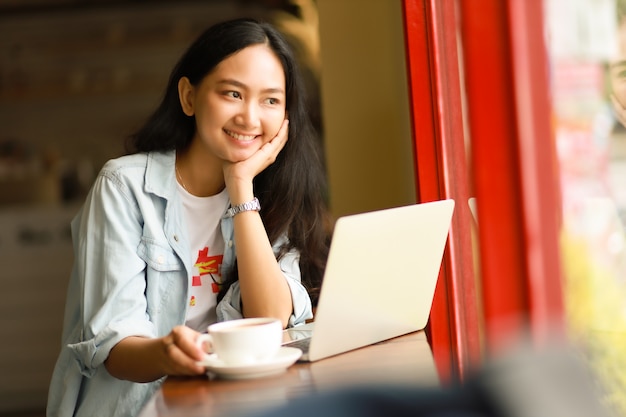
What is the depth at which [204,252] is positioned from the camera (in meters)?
1.72

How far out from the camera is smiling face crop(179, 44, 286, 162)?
65.0 inches

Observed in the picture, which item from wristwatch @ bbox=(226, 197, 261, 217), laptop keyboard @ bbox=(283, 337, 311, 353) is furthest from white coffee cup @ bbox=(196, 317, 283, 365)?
wristwatch @ bbox=(226, 197, 261, 217)

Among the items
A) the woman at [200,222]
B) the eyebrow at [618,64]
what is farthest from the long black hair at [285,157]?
the eyebrow at [618,64]

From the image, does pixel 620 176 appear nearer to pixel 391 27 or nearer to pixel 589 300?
pixel 589 300

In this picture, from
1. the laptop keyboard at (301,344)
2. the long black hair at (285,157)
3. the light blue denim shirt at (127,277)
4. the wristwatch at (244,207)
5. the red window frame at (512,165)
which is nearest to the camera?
Result: the red window frame at (512,165)

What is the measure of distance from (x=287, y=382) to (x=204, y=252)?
0.66 meters

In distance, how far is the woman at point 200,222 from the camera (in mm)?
1549

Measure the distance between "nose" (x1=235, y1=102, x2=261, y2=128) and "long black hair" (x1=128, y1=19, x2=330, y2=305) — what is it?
0.39 feet

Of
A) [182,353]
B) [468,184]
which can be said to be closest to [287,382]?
[182,353]

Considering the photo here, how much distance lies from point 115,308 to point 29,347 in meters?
3.00

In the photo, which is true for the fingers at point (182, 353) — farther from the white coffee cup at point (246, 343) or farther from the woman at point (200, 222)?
the woman at point (200, 222)

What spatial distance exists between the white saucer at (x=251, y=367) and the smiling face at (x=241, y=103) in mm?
601

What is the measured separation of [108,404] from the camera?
1.56 metres

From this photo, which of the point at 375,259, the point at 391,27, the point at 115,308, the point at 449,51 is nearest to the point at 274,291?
the point at 115,308
